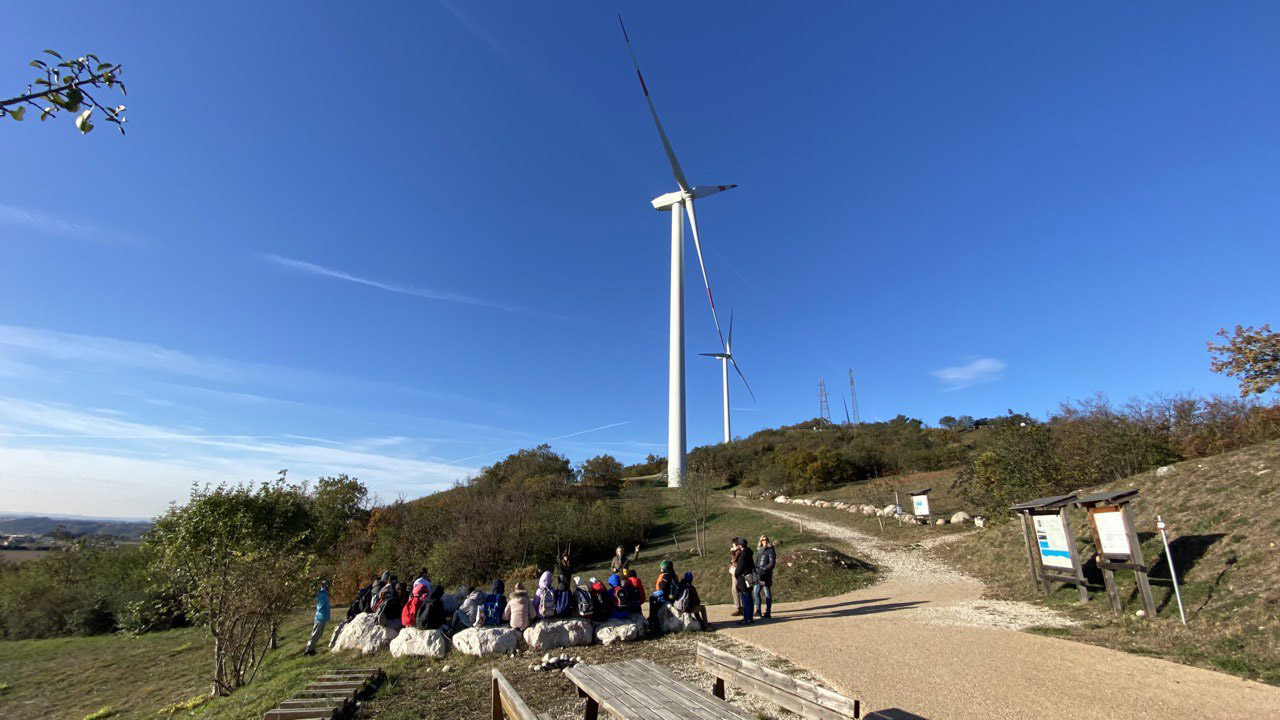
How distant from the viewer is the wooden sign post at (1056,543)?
36.1 ft

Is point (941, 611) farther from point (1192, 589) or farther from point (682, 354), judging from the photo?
point (682, 354)

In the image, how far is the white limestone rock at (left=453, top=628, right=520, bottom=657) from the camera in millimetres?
9672

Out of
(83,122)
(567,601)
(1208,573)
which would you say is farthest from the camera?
(567,601)

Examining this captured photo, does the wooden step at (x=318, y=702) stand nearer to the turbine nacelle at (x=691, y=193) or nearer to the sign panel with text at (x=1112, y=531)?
the sign panel with text at (x=1112, y=531)

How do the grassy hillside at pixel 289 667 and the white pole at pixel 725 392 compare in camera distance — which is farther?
the white pole at pixel 725 392

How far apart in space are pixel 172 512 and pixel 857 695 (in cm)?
1705

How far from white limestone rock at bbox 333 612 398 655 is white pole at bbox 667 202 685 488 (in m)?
34.8

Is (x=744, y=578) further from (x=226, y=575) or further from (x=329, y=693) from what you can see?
(x=226, y=575)

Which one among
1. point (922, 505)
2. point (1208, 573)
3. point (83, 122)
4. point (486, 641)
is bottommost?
point (486, 641)

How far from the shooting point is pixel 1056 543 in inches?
455

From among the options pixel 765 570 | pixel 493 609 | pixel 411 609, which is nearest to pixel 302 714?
pixel 411 609

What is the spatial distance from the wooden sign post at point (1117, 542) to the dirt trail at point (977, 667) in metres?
1.31

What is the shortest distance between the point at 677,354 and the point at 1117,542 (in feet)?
120

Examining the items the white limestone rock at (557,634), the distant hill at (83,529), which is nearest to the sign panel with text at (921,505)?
the white limestone rock at (557,634)
